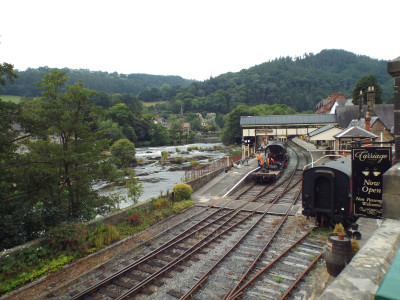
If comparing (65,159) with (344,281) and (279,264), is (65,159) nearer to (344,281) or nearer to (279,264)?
(279,264)

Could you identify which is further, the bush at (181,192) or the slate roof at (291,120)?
the slate roof at (291,120)

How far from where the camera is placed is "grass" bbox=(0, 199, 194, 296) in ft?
25.7

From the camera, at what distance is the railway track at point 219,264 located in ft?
24.0

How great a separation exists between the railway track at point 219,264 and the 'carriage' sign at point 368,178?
238 centimetres

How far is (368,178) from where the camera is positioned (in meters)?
7.53

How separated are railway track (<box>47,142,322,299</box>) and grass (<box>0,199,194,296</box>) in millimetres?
1511

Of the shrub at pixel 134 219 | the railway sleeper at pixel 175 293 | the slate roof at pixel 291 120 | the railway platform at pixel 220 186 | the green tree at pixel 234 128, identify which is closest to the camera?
the railway sleeper at pixel 175 293

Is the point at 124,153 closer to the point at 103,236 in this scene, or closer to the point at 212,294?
the point at 103,236

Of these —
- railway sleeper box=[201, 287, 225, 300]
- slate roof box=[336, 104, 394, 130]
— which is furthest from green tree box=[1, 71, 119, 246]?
slate roof box=[336, 104, 394, 130]

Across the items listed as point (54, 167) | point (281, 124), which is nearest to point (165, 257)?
point (54, 167)

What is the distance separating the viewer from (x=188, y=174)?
2127cm

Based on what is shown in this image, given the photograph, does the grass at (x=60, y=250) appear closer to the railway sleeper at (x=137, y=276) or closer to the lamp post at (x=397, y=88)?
the railway sleeper at (x=137, y=276)

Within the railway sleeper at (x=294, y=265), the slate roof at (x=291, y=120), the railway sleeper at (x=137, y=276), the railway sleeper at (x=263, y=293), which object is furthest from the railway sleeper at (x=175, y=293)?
the slate roof at (x=291, y=120)

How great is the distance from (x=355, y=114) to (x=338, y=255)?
3811 cm
